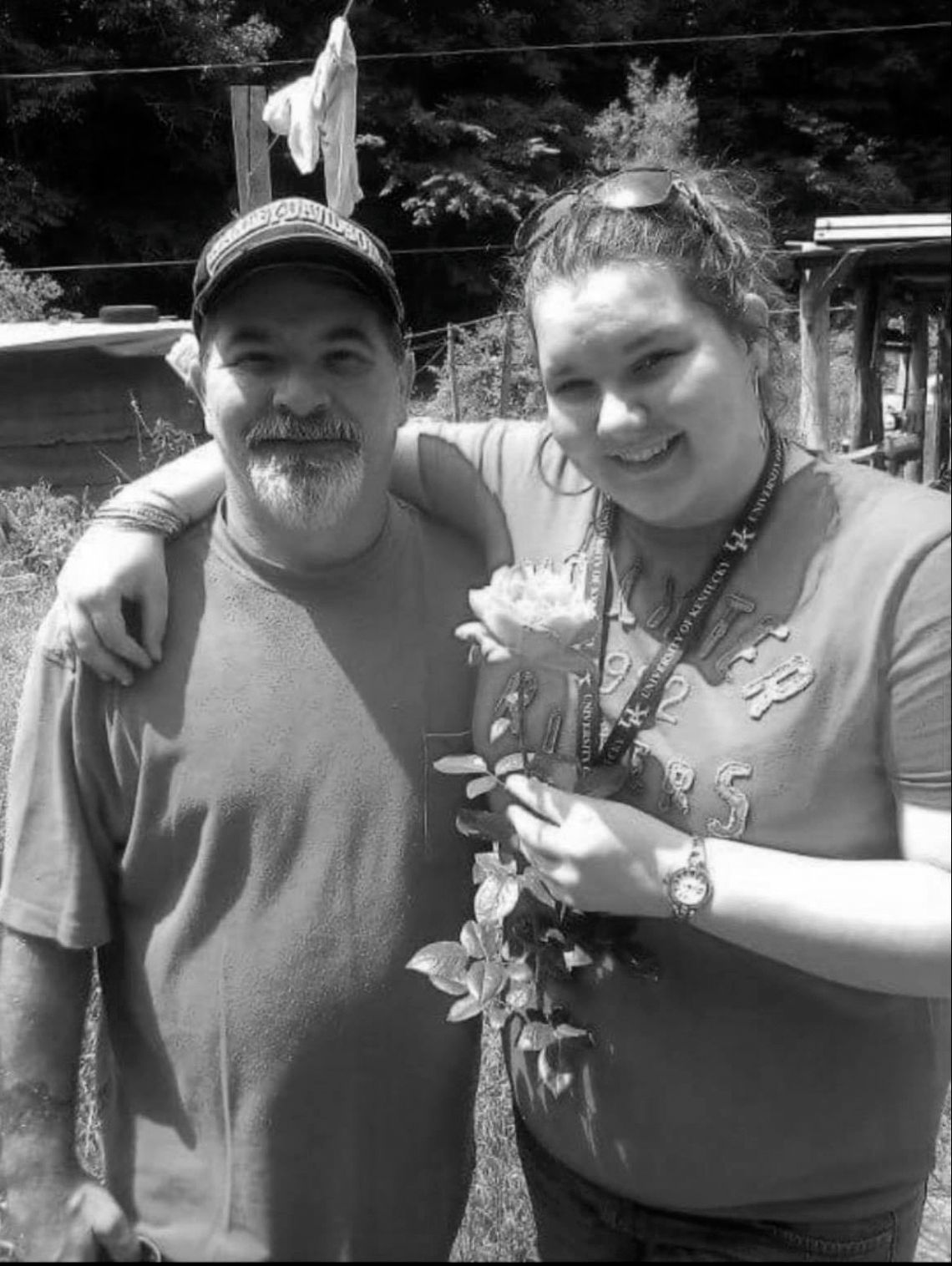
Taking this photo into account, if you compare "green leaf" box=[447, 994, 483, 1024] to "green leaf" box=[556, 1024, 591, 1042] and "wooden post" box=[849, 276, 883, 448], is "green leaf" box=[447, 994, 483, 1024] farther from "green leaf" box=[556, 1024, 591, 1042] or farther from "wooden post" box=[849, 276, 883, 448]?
"wooden post" box=[849, 276, 883, 448]

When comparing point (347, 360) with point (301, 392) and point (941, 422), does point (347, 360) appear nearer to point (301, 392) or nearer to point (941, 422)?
point (301, 392)

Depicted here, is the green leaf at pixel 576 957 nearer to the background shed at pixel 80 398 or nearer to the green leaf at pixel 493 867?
the green leaf at pixel 493 867

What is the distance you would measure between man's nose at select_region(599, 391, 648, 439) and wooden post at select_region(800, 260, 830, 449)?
971cm

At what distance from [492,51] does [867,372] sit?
58.2 ft

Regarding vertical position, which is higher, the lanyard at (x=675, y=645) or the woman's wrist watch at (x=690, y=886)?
the lanyard at (x=675, y=645)

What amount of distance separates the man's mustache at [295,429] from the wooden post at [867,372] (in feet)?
34.5

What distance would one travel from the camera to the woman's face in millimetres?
1617

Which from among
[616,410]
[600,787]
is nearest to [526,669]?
[600,787]

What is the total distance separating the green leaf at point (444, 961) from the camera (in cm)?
170

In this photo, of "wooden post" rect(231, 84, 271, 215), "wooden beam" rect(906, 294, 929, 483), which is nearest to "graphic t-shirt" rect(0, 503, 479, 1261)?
"wooden post" rect(231, 84, 271, 215)

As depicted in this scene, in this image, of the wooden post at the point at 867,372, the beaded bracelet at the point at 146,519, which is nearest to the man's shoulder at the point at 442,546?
the beaded bracelet at the point at 146,519

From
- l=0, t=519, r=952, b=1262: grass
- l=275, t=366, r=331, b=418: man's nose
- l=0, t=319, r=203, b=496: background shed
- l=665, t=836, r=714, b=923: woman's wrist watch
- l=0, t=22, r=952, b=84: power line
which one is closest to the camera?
l=665, t=836, r=714, b=923: woman's wrist watch

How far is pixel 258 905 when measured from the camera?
5.91 feet

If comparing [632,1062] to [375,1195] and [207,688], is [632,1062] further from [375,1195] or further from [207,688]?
[207,688]
